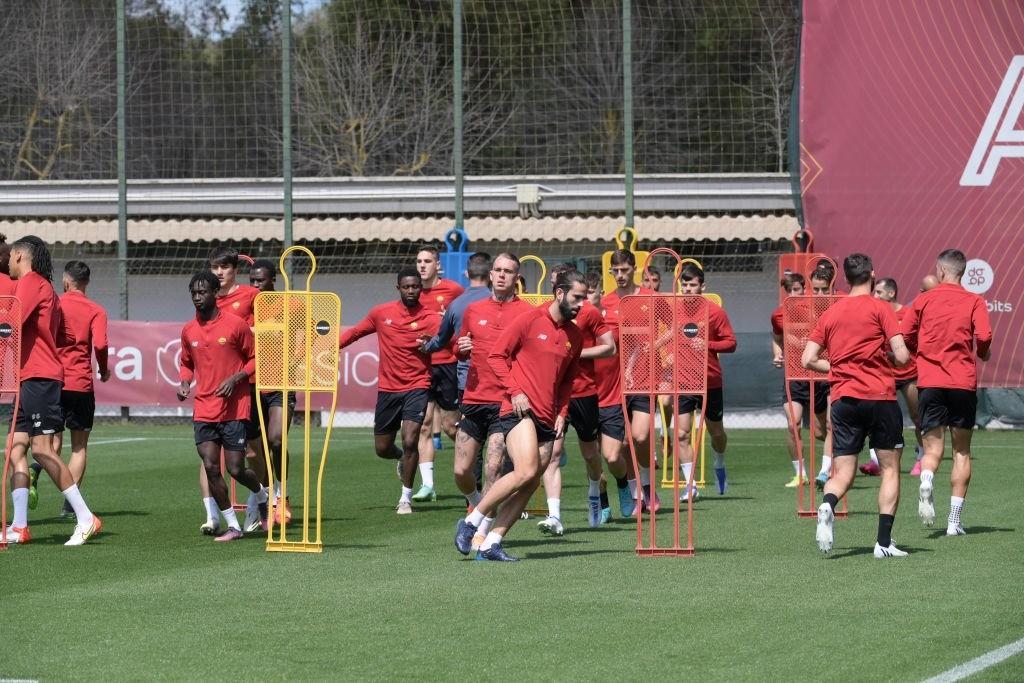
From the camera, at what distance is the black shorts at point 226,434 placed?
12.5m

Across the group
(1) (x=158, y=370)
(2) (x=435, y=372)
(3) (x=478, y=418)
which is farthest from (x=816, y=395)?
(1) (x=158, y=370)

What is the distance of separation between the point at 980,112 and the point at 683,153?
576cm

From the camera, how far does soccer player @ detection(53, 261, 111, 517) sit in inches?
532

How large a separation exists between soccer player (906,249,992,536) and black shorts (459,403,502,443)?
3197mm

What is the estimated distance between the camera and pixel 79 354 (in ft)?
45.4

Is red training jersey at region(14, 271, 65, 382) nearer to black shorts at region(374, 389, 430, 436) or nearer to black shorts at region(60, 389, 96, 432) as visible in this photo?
black shorts at region(60, 389, 96, 432)

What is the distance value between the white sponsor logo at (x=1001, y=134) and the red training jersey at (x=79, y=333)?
49.5 feet

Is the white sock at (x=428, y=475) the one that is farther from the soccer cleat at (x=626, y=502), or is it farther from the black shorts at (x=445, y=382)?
the soccer cleat at (x=626, y=502)

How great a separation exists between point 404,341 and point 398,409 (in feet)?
2.01

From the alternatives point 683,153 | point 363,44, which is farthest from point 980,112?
point 363,44

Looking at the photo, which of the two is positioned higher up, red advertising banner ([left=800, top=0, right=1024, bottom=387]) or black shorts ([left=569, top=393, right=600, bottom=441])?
red advertising banner ([left=800, top=0, right=1024, bottom=387])

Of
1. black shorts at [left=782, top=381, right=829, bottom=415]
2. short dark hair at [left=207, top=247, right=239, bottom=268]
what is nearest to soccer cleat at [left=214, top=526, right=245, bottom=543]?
short dark hair at [left=207, top=247, right=239, bottom=268]

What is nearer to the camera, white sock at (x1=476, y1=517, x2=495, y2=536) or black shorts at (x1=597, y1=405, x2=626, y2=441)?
white sock at (x1=476, y1=517, x2=495, y2=536)

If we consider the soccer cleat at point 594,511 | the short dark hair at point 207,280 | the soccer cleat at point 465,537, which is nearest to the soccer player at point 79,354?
the short dark hair at point 207,280
